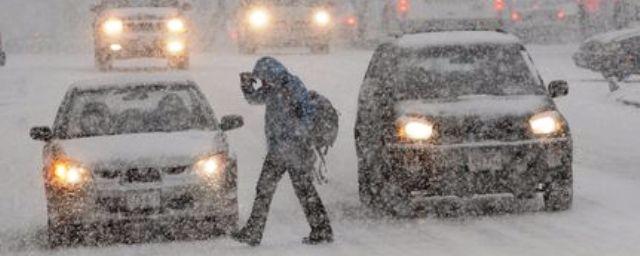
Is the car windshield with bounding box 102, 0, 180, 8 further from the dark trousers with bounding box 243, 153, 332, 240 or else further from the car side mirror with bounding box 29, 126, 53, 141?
the dark trousers with bounding box 243, 153, 332, 240

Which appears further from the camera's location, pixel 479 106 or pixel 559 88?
pixel 559 88

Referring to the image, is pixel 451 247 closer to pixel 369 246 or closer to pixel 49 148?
pixel 369 246

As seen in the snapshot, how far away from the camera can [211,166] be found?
1155 centimetres

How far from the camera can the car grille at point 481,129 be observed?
12328mm

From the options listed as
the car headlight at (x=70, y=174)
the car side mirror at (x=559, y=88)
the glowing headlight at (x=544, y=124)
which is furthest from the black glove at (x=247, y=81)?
the car side mirror at (x=559, y=88)

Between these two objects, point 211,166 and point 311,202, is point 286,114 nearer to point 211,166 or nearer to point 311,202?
point 311,202

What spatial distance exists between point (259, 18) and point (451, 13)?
15.6 feet

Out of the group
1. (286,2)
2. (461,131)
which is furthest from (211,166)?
(286,2)

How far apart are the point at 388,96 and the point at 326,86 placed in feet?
47.0

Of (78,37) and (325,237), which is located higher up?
(325,237)

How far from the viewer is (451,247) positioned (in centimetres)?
1070

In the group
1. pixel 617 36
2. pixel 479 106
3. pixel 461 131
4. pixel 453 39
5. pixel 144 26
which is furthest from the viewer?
pixel 144 26

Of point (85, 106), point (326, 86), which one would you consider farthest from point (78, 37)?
point (85, 106)

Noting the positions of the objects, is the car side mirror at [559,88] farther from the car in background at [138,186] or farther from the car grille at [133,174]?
the car grille at [133,174]
